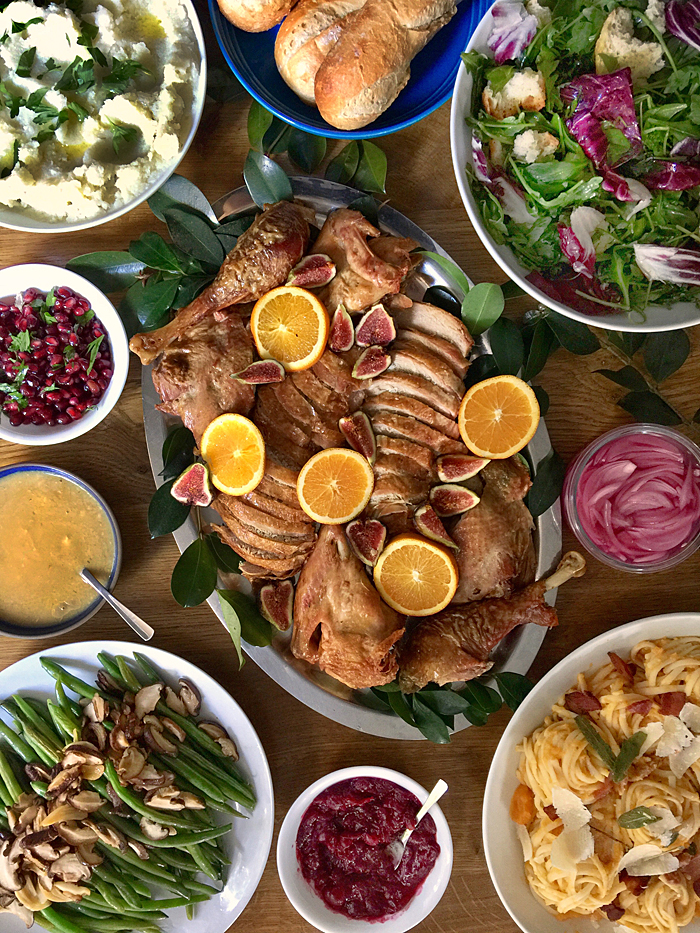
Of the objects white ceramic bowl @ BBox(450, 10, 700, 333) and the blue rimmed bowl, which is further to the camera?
the blue rimmed bowl

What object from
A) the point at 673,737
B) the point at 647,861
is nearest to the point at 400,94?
the point at 673,737

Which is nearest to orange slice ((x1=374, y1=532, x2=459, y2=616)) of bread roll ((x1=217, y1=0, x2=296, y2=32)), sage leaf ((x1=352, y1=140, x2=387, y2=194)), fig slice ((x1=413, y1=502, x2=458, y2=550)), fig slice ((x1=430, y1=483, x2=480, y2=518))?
fig slice ((x1=413, y1=502, x2=458, y2=550))

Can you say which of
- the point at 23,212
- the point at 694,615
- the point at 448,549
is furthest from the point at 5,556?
the point at 694,615

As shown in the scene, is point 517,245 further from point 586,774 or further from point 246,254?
point 586,774

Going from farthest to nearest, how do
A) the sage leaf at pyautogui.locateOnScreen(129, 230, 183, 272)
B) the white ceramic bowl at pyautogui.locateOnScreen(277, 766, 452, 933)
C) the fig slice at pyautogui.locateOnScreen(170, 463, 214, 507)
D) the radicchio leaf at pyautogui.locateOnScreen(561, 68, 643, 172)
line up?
the white ceramic bowl at pyautogui.locateOnScreen(277, 766, 452, 933) < the sage leaf at pyautogui.locateOnScreen(129, 230, 183, 272) < the fig slice at pyautogui.locateOnScreen(170, 463, 214, 507) < the radicchio leaf at pyautogui.locateOnScreen(561, 68, 643, 172)

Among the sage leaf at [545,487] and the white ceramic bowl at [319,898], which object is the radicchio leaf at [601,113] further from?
the white ceramic bowl at [319,898]

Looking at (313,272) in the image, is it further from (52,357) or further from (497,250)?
(52,357)

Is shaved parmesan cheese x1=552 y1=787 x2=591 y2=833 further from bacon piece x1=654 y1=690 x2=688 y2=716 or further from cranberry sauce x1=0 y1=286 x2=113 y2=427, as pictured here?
cranberry sauce x1=0 y1=286 x2=113 y2=427

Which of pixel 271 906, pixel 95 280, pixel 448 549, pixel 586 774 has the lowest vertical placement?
pixel 271 906
